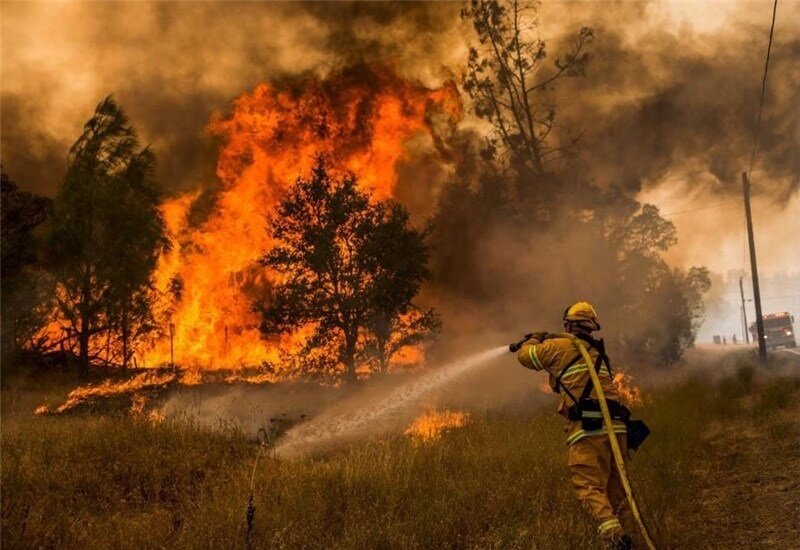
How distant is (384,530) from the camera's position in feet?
18.6

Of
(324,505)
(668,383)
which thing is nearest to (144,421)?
(324,505)

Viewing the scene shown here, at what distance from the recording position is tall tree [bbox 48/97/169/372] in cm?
2017

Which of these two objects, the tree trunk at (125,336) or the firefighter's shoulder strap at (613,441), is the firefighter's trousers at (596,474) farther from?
the tree trunk at (125,336)

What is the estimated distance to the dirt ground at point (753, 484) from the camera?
6016 millimetres

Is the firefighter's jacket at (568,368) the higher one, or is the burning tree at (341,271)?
the burning tree at (341,271)

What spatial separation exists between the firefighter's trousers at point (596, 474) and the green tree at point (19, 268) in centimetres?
2022

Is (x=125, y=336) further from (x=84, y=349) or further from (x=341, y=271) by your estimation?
(x=341, y=271)

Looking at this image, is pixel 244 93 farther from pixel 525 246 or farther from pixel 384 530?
pixel 384 530

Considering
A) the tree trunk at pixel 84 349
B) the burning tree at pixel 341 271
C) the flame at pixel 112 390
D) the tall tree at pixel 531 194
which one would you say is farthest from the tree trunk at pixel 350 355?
the tree trunk at pixel 84 349

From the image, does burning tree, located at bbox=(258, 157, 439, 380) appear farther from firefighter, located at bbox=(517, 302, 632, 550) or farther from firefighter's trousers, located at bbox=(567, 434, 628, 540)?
firefighter's trousers, located at bbox=(567, 434, 628, 540)

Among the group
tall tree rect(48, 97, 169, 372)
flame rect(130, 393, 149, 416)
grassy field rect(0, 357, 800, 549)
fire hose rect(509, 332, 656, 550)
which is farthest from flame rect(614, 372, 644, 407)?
tall tree rect(48, 97, 169, 372)

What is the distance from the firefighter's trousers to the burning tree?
1168 cm

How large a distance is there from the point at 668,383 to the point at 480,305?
975 cm

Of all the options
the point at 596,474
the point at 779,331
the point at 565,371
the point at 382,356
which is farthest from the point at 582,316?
the point at 779,331
